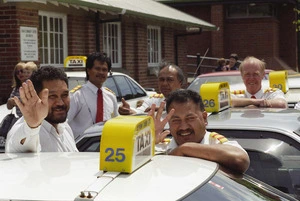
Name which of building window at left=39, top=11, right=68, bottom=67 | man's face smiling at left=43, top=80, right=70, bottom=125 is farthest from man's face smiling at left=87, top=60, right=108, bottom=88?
building window at left=39, top=11, right=68, bottom=67

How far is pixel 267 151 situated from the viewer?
4.29 meters

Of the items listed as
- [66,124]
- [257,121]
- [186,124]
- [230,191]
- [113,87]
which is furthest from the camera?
[113,87]

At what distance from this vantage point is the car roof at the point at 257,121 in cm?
438

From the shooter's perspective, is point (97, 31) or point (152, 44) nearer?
point (97, 31)

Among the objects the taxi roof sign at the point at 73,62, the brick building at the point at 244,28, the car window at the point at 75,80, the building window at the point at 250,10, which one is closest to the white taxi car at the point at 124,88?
the taxi roof sign at the point at 73,62

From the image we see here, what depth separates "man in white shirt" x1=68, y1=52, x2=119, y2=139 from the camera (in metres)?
6.24

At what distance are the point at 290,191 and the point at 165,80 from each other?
90.8 inches

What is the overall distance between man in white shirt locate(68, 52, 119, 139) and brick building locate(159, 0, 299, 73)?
23946 mm

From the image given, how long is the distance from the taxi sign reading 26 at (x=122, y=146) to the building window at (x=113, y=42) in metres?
14.9

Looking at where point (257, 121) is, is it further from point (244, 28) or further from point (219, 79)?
point (244, 28)

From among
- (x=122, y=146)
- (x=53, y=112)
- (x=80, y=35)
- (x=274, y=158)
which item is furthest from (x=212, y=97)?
(x=80, y=35)

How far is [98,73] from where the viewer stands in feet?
21.1

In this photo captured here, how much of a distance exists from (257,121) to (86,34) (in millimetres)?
11596

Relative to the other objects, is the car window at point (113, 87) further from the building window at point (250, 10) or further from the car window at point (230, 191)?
the building window at point (250, 10)
